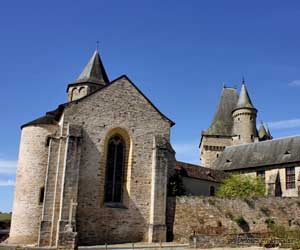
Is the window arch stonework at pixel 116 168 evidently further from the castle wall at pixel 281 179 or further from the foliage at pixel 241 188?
the castle wall at pixel 281 179

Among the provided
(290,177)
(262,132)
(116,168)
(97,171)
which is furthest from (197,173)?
(262,132)

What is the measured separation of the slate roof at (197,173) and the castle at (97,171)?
446 centimetres

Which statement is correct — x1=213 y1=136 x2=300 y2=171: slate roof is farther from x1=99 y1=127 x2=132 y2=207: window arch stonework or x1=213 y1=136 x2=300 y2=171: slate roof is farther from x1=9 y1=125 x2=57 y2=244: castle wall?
x1=9 y1=125 x2=57 y2=244: castle wall

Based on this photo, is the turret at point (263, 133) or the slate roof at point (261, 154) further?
the turret at point (263, 133)

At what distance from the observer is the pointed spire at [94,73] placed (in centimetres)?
3412

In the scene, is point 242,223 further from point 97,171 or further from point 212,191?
point 97,171

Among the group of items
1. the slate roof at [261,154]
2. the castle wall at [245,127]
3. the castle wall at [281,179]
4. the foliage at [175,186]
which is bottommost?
the foliage at [175,186]

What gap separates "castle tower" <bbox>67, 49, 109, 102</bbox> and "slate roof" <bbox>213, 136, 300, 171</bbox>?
52.7 ft

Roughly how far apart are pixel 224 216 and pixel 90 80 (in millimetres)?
17193

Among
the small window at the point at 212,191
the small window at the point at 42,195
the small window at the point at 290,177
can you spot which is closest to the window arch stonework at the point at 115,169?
the small window at the point at 42,195

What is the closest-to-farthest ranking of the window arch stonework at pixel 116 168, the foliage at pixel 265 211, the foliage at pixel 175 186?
1. the window arch stonework at pixel 116 168
2. the foliage at pixel 175 186
3. the foliage at pixel 265 211

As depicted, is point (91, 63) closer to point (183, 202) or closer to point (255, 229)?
point (183, 202)

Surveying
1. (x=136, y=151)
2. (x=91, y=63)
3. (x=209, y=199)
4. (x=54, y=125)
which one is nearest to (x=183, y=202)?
(x=209, y=199)

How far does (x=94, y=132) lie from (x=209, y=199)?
8.96 meters
